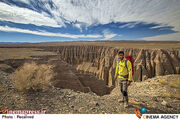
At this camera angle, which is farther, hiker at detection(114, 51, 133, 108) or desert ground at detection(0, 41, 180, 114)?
hiker at detection(114, 51, 133, 108)

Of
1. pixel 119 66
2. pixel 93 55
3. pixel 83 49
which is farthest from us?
pixel 83 49

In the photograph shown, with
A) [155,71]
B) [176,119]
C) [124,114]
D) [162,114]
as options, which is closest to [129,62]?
[124,114]

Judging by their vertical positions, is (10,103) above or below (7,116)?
above

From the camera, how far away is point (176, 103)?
11.5ft

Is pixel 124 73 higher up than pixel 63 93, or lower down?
higher up

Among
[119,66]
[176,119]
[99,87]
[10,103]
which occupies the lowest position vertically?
[99,87]

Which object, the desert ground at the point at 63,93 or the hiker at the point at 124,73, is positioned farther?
the hiker at the point at 124,73

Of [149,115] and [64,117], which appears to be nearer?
[64,117]

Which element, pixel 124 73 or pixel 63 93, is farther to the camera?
pixel 63 93

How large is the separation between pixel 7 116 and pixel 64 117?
1.65 metres

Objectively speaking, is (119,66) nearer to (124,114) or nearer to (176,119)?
(124,114)

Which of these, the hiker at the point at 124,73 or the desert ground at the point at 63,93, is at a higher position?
the hiker at the point at 124,73

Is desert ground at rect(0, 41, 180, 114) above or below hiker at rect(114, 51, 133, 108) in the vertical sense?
below

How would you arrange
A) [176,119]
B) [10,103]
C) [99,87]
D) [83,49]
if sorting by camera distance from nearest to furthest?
[10,103] < [176,119] < [99,87] < [83,49]
